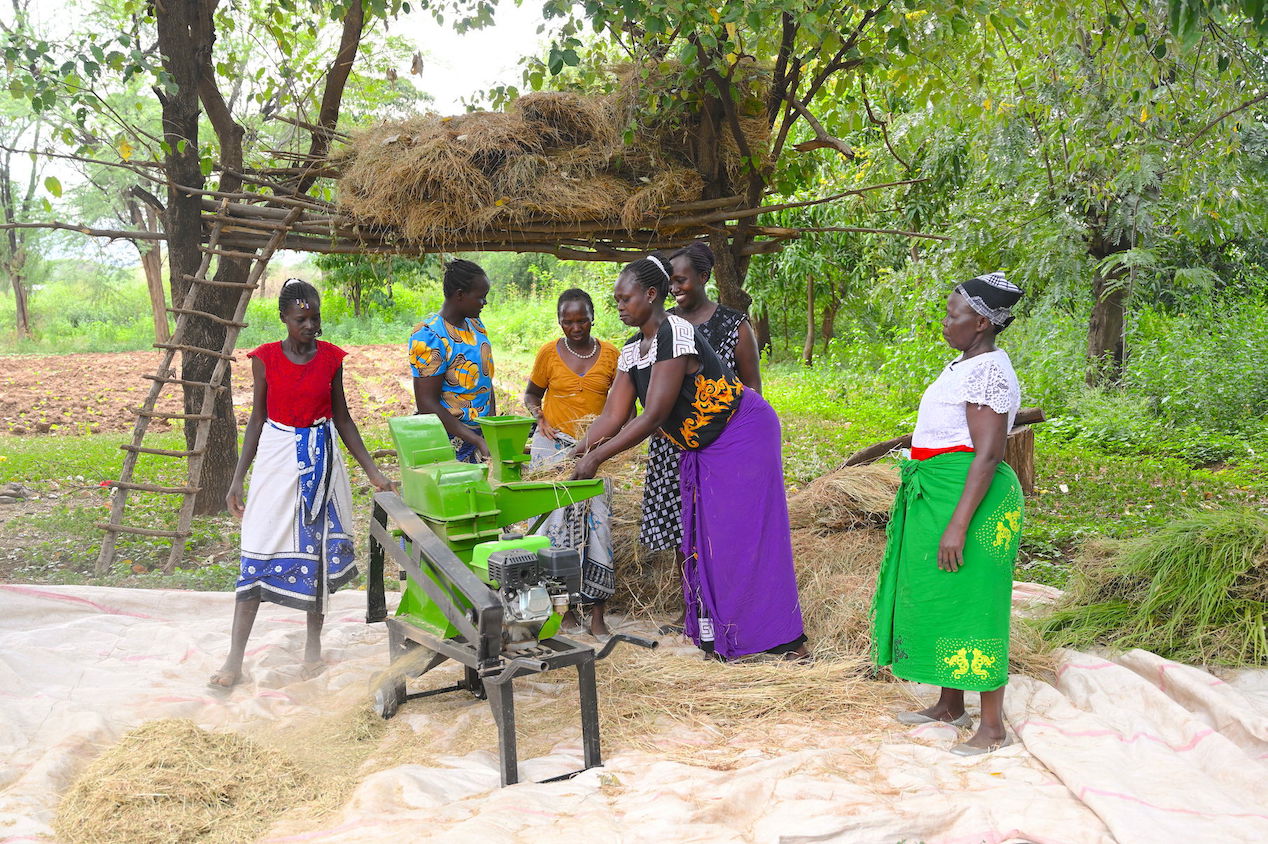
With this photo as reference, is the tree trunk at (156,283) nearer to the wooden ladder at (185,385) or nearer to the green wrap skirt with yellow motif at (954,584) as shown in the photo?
the wooden ladder at (185,385)

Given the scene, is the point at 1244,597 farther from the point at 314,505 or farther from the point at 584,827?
the point at 314,505

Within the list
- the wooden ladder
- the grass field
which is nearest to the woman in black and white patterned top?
the grass field

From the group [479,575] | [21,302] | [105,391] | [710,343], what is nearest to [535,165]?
[710,343]

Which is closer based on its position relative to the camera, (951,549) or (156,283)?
(951,549)

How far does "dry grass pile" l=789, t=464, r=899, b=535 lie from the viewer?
5.36m

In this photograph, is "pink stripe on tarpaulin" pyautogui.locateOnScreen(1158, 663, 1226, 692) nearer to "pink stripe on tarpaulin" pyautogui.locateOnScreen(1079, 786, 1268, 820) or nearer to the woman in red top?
"pink stripe on tarpaulin" pyautogui.locateOnScreen(1079, 786, 1268, 820)

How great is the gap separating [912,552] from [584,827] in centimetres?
147

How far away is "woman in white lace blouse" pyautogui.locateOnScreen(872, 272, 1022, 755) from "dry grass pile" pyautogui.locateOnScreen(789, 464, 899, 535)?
1990 mm

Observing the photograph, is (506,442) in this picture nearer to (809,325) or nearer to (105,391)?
(105,391)

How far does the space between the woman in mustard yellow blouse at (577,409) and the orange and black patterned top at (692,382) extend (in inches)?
24.0

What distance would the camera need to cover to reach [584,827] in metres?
2.65

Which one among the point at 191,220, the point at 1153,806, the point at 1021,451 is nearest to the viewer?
the point at 1153,806

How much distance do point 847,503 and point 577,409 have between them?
174 cm

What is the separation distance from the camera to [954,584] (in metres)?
3.25
